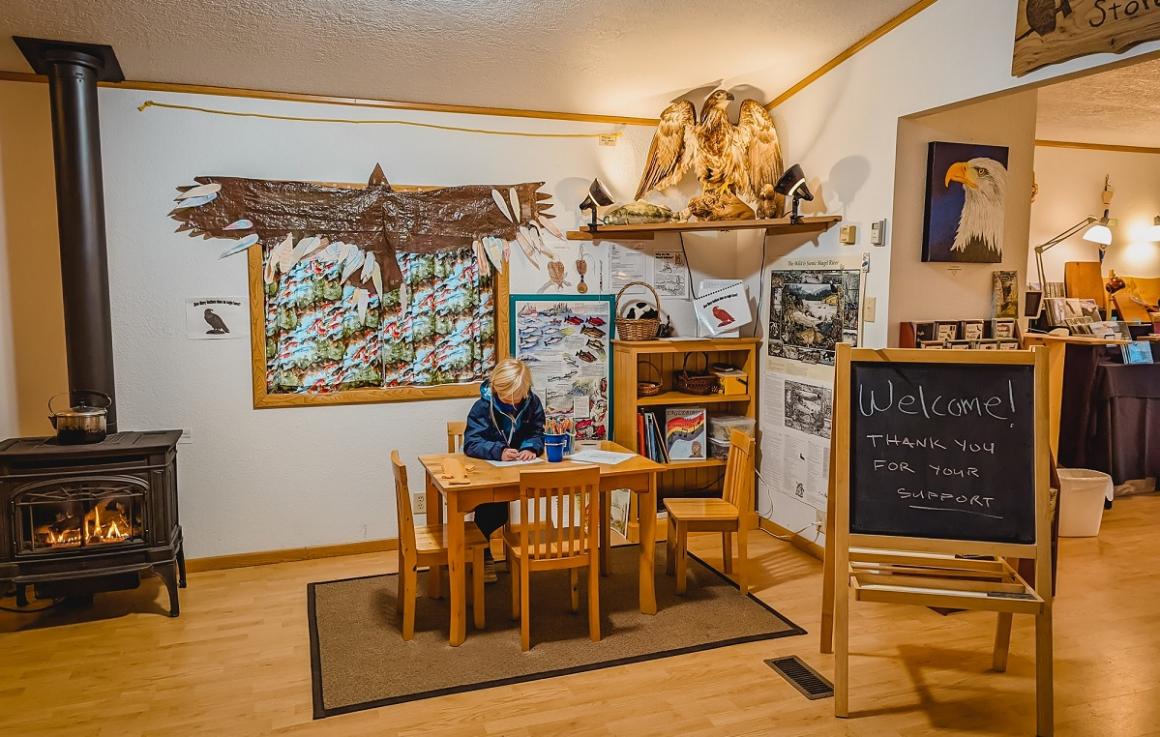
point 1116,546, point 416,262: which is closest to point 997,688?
point 1116,546

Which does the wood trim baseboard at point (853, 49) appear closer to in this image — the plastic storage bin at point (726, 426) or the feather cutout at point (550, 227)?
the feather cutout at point (550, 227)

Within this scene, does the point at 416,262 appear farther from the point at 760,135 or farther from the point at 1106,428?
the point at 1106,428

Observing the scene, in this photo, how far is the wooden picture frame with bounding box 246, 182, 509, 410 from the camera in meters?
4.06

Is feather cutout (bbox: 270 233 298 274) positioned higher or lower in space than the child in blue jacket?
higher

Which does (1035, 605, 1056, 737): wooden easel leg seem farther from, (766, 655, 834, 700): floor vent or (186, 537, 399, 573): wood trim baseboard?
(186, 537, 399, 573): wood trim baseboard

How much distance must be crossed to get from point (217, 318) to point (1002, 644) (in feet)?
12.8

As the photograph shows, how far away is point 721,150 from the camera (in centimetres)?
446

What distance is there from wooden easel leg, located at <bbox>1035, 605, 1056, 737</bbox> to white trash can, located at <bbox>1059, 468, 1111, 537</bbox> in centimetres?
238

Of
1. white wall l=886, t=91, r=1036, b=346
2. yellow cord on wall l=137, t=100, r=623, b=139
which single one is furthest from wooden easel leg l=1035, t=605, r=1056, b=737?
yellow cord on wall l=137, t=100, r=623, b=139

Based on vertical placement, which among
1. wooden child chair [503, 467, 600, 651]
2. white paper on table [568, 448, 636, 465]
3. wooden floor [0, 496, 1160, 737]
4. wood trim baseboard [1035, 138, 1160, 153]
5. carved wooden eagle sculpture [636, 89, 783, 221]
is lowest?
wooden floor [0, 496, 1160, 737]

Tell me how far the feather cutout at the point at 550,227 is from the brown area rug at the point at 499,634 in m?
1.93

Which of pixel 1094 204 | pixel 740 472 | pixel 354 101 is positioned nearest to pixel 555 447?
pixel 740 472

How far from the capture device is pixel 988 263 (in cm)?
378

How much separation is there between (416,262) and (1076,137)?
4733 mm
